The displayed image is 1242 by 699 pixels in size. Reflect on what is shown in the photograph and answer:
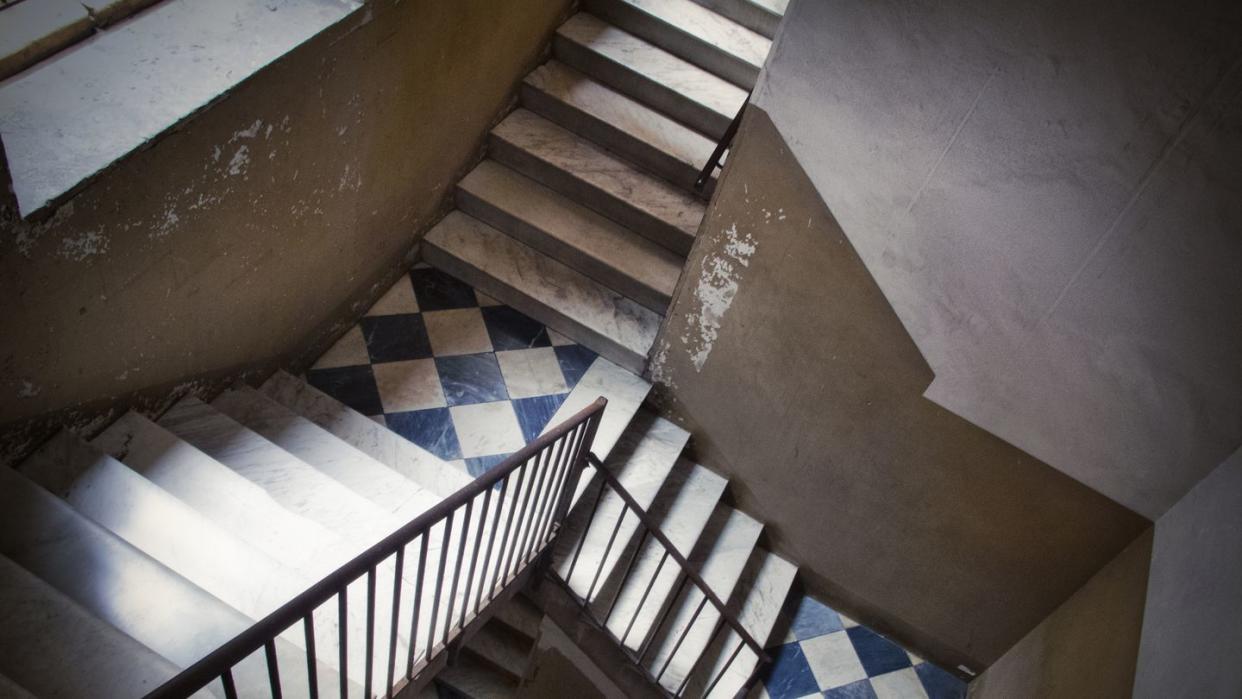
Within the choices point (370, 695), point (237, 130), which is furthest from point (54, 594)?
point (237, 130)

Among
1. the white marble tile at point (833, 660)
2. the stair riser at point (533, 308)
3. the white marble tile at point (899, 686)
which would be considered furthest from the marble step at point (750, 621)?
the stair riser at point (533, 308)

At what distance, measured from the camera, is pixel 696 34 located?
181 inches

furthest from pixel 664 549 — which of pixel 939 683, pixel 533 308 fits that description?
pixel 939 683

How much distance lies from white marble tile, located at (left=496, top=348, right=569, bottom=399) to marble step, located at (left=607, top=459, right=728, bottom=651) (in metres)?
0.79

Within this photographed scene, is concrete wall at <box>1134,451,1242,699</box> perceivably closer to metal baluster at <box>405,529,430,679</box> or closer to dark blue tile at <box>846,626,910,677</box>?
dark blue tile at <box>846,626,910,677</box>

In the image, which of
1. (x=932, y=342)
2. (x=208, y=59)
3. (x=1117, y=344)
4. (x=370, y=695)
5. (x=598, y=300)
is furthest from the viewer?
(x=598, y=300)

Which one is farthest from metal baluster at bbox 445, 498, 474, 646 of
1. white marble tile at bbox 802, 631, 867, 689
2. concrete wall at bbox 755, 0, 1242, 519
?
white marble tile at bbox 802, 631, 867, 689

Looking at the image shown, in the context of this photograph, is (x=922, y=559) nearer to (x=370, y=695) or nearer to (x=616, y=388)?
(x=616, y=388)

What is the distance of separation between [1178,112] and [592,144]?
2.89 metres

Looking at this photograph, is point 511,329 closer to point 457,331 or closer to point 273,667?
point 457,331

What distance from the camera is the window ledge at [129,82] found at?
2275mm

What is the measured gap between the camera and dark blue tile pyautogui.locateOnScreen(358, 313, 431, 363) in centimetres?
416

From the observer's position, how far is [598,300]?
4.42 meters

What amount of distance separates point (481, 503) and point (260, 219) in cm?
133
